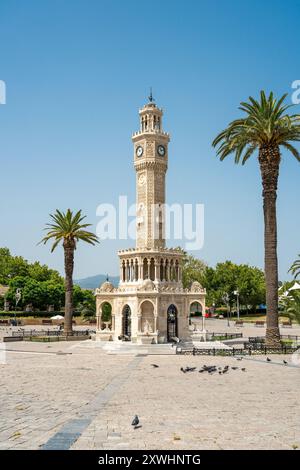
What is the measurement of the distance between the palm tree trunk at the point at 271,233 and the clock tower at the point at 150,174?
1558 cm

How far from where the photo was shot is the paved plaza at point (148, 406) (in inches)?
535

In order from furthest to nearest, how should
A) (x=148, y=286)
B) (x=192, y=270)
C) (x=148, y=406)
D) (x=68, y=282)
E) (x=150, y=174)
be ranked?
1. (x=192, y=270)
2. (x=68, y=282)
3. (x=150, y=174)
4. (x=148, y=286)
5. (x=148, y=406)

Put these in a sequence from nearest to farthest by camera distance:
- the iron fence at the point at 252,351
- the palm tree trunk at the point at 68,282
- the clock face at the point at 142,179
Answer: the iron fence at the point at 252,351 → the clock face at the point at 142,179 → the palm tree trunk at the point at 68,282

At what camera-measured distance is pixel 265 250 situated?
40.0 m

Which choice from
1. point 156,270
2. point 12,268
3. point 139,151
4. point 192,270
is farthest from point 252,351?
point 12,268

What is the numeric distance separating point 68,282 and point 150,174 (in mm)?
15344

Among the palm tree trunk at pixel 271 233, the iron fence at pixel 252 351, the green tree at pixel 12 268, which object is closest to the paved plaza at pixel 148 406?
the iron fence at pixel 252 351

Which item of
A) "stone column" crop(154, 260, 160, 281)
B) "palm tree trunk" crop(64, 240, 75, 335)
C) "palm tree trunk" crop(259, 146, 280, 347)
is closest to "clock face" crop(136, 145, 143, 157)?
"stone column" crop(154, 260, 160, 281)

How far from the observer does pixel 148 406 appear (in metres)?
18.7

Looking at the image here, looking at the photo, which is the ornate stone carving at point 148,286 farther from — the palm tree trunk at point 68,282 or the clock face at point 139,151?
the clock face at point 139,151

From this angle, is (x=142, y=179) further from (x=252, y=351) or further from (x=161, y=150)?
(x=252, y=351)

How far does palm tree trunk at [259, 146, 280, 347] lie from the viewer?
3931 centimetres

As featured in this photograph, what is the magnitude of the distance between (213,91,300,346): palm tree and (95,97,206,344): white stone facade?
1329 cm
